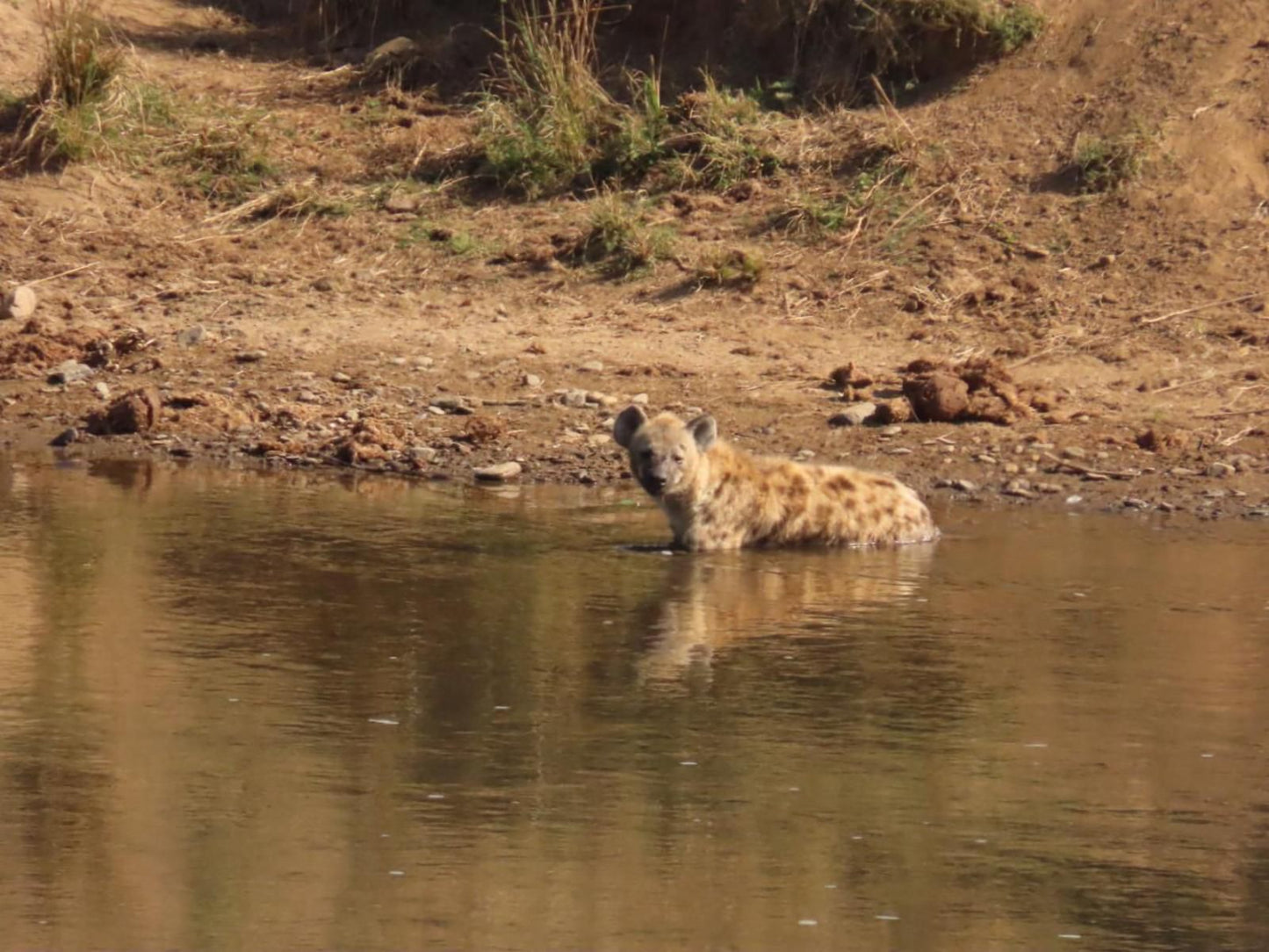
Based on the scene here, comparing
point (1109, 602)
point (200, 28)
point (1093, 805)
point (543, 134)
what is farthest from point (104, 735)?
point (200, 28)

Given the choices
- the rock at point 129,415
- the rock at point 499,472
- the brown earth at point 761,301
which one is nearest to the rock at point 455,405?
the brown earth at point 761,301

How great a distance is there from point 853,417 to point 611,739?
4.76 meters

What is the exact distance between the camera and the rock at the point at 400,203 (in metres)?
12.2

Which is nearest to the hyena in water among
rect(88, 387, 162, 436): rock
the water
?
the water

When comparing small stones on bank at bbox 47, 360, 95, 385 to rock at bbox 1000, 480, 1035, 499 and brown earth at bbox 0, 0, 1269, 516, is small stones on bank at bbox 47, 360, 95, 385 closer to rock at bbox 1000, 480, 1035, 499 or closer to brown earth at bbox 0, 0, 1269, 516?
brown earth at bbox 0, 0, 1269, 516

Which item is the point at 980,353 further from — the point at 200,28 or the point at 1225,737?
the point at 200,28

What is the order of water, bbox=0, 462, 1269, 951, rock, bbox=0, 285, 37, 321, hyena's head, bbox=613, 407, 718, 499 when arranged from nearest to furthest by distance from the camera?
water, bbox=0, 462, 1269, 951
hyena's head, bbox=613, 407, 718, 499
rock, bbox=0, 285, 37, 321

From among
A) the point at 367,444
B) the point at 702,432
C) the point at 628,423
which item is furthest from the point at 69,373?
the point at 702,432

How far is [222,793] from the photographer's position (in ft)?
15.2

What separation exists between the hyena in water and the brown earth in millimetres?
1086

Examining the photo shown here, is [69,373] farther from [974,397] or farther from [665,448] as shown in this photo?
[974,397]

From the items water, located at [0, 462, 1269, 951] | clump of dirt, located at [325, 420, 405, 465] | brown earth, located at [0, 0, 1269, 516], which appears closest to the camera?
water, located at [0, 462, 1269, 951]

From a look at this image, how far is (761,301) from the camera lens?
1105 centimetres

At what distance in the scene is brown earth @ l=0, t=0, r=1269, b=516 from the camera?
955 centimetres
